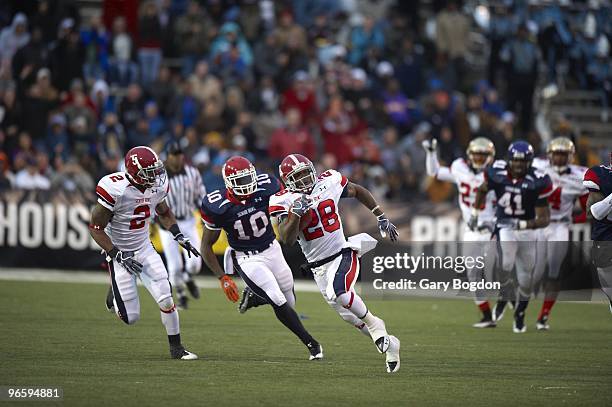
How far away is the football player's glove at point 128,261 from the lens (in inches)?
385

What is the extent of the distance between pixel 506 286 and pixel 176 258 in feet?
13.5

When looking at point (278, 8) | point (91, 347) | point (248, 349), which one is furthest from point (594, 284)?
point (278, 8)

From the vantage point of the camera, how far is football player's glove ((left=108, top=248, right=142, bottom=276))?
9.77m

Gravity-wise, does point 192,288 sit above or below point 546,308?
below

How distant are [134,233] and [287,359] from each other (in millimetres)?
1791

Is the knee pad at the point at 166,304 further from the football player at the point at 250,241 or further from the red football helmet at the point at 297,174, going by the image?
the red football helmet at the point at 297,174

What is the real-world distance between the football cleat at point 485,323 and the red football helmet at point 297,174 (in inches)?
162

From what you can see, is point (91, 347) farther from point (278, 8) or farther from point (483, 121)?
point (278, 8)

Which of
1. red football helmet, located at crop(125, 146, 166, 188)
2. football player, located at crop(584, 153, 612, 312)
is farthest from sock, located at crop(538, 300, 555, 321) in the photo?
red football helmet, located at crop(125, 146, 166, 188)

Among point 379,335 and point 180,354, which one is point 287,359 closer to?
point 180,354

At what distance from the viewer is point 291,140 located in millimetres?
19516

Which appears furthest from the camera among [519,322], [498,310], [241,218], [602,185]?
[498,310]

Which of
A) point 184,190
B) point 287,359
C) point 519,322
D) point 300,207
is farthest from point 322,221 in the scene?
point 184,190

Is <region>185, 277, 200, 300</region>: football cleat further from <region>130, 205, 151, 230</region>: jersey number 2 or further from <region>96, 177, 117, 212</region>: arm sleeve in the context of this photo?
<region>96, 177, 117, 212</region>: arm sleeve
